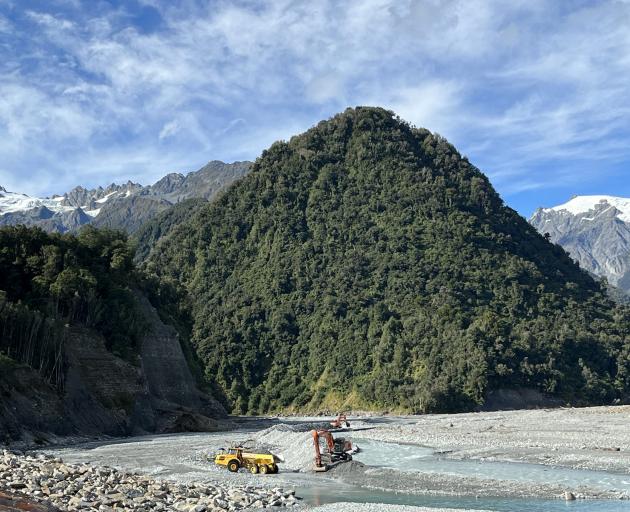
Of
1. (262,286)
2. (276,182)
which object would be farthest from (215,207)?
(262,286)

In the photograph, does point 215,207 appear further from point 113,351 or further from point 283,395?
point 113,351

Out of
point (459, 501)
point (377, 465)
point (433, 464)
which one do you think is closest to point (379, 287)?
point (433, 464)

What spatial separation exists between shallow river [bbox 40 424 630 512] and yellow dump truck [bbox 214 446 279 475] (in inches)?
23.9

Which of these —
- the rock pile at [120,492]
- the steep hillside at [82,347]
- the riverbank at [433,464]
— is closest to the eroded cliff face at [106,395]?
the steep hillside at [82,347]

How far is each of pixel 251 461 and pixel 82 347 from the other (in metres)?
33.9

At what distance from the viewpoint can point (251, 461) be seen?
37.6 m

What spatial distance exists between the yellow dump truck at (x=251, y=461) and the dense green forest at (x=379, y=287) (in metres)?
64.3

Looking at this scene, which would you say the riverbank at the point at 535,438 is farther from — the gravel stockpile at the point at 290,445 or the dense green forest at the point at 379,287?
the dense green forest at the point at 379,287

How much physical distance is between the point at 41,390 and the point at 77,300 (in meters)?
14.0

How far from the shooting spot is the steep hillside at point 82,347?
Answer: 54688mm

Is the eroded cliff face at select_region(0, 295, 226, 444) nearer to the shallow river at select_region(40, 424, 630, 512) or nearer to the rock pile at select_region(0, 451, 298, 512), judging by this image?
the shallow river at select_region(40, 424, 630, 512)

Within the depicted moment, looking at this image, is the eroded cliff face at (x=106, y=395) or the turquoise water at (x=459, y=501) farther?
→ the eroded cliff face at (x=106, y=395)

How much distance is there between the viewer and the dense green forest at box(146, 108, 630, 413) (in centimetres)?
10469

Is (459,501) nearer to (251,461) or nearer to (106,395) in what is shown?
(251,461)
